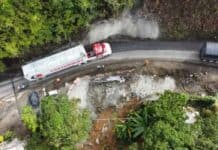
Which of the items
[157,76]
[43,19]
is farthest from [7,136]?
[157,76]

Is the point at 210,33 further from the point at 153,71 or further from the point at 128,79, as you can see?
the point at 128,79

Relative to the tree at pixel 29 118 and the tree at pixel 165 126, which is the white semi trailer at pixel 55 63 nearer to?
the tree at pixel 29 118

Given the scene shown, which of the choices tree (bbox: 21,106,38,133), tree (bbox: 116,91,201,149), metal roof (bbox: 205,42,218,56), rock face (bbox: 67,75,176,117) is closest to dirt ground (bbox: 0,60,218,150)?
rock face (bbox: 67,75,176,117)

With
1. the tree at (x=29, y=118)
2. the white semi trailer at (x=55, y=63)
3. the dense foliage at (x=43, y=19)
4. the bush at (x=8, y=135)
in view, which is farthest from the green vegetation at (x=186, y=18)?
the bush at (x=8, y=135)

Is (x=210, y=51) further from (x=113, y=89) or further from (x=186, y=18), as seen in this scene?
(x=113, y=89)

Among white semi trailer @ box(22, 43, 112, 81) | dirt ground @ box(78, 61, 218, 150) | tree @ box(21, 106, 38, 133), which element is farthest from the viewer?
white semi trailer @ box(22, 43, 112, 81)

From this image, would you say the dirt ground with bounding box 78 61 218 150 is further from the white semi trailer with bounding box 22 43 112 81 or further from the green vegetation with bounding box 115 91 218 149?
the white semi trailer with bounding box 22 43 112 81
